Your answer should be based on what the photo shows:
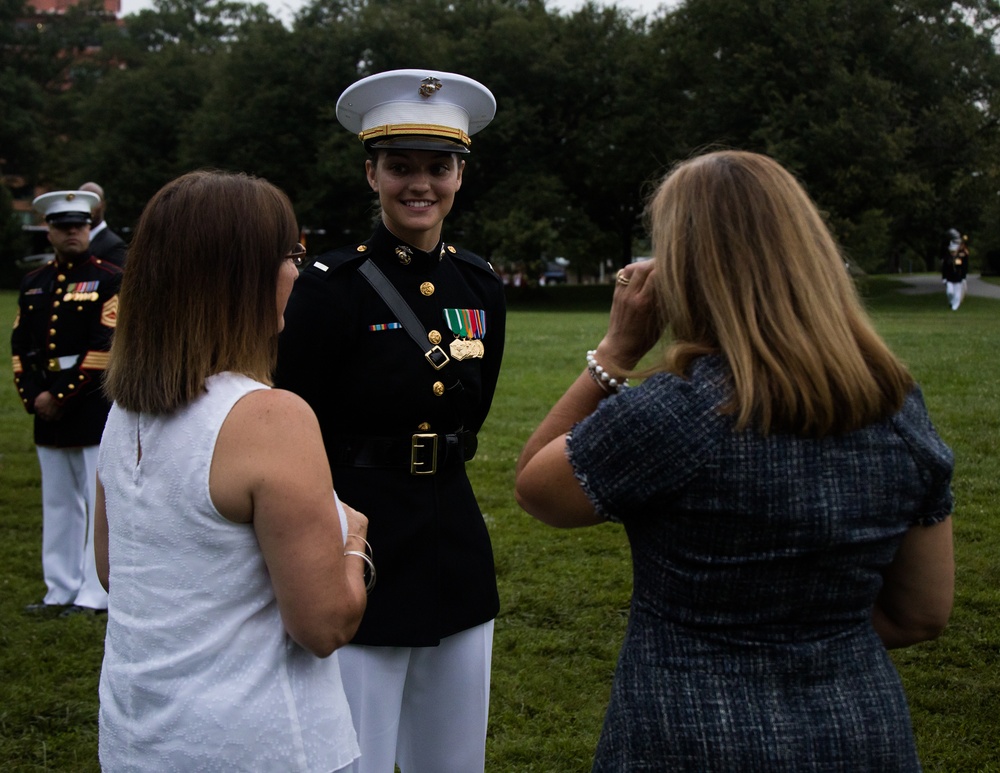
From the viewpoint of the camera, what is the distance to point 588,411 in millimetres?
2072

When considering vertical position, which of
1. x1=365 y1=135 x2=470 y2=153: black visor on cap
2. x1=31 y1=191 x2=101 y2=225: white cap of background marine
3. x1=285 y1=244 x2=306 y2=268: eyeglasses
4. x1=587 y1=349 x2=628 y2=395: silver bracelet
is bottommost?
x1=587 y1=349 x2=628 y2=395: silver bracelet

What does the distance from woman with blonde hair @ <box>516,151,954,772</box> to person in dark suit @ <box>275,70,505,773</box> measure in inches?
39.4

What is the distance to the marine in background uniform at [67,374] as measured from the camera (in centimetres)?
572

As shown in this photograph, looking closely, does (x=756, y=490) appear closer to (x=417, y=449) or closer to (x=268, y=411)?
(x=268, y=411)

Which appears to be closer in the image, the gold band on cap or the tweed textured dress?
the tweed textured dress

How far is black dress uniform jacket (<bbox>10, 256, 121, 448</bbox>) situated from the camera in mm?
5715

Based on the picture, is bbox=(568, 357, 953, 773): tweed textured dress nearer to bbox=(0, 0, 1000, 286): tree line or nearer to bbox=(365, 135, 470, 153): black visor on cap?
bbox=(365, 135, 470, 153): black visor on cap

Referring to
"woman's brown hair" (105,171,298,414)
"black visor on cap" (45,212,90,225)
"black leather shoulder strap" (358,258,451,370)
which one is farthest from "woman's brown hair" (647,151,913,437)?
"black visor on cap" (45,212,90,225)

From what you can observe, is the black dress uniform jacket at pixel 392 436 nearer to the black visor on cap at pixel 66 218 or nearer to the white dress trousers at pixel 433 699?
the white dress trousers at pixel 433 699

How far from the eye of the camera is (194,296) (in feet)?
6.70

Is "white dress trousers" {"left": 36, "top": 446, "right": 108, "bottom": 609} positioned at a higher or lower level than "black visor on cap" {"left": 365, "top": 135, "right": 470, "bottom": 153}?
lower

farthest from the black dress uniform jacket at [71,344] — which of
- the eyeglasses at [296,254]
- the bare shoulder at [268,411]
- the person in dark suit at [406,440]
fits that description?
the bare shoulder at [268,411]

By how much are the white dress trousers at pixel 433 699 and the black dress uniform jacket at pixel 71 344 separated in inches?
134

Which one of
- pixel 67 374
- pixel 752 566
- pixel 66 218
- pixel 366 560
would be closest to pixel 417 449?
pixel 366 560
